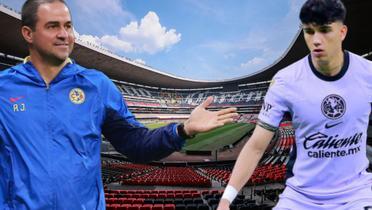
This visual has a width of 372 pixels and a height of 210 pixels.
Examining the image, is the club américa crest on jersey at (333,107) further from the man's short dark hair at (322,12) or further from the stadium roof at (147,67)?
the stadium roof at (147,67)

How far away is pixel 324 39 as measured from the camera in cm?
276

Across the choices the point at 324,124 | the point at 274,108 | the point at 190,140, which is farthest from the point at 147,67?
the point at 324,124

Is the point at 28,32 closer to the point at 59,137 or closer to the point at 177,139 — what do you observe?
the point at 59,137

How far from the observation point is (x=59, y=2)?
256cm

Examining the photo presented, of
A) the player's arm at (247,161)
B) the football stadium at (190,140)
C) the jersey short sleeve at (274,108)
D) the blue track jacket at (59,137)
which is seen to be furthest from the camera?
the football stadium at (190,140)

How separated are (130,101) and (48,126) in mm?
75100

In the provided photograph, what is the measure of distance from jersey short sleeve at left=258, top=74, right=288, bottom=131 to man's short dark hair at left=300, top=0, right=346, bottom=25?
0.58 meters

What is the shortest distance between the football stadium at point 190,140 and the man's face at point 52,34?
2.09 meters

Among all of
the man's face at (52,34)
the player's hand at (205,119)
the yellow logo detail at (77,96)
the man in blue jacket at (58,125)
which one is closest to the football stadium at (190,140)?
the player's hand at (205,119)

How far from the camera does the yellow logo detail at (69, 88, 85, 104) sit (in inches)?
99.6

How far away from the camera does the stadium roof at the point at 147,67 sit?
101 ft

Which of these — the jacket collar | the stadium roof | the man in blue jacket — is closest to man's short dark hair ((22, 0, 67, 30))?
the man in blue jacket

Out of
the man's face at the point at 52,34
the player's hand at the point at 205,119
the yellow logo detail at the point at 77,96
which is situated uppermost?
the man's face at the point at 52,34

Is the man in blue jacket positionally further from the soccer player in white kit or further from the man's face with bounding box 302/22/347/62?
the man's face with bounding box 302/22/347/62
